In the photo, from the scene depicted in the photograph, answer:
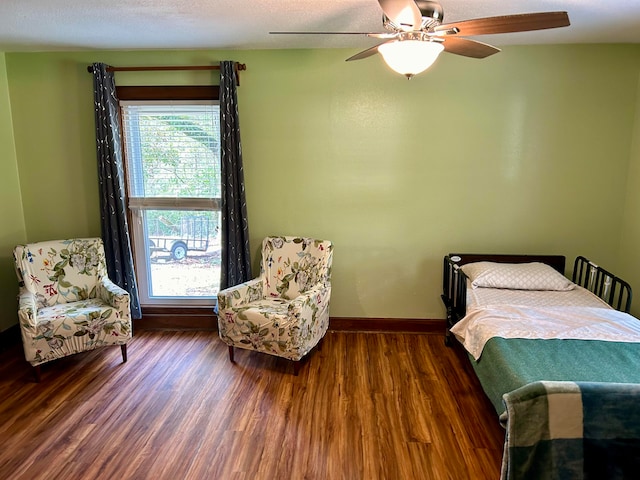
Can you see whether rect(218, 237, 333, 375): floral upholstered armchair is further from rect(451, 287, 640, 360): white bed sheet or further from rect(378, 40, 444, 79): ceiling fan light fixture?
rect(378, 40, 444, 79): ceiling fan light fixture

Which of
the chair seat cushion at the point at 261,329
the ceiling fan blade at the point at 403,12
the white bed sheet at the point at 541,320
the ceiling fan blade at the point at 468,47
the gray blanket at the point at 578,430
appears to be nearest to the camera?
the gray blanket at the point at 578,430

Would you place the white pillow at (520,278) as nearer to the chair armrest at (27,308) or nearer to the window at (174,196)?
the window at (174,196)

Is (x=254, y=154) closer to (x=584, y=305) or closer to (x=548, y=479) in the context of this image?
(x=584, y=305)

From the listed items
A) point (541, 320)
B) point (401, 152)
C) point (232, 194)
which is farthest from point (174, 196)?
point (541, 320)

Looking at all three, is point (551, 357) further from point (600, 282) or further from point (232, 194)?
point (232, 194)

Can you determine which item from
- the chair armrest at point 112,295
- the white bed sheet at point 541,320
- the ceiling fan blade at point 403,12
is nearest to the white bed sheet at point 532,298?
the white bed sheet at point 541,320

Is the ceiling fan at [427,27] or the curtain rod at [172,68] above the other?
the curtain rod at [172,68]

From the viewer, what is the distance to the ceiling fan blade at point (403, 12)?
153cm

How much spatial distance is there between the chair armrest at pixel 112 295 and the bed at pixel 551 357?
7.88 feet

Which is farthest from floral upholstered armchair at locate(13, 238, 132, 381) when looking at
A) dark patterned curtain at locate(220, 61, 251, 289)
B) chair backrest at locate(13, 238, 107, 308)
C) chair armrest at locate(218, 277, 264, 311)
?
dark patterned curtain at locate(220, 61, 251, 289)

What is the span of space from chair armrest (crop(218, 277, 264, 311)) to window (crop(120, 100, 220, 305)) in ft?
2.00

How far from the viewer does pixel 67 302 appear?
323 cm

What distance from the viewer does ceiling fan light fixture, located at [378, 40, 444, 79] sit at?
1.73 m

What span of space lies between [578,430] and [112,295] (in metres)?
3.02
